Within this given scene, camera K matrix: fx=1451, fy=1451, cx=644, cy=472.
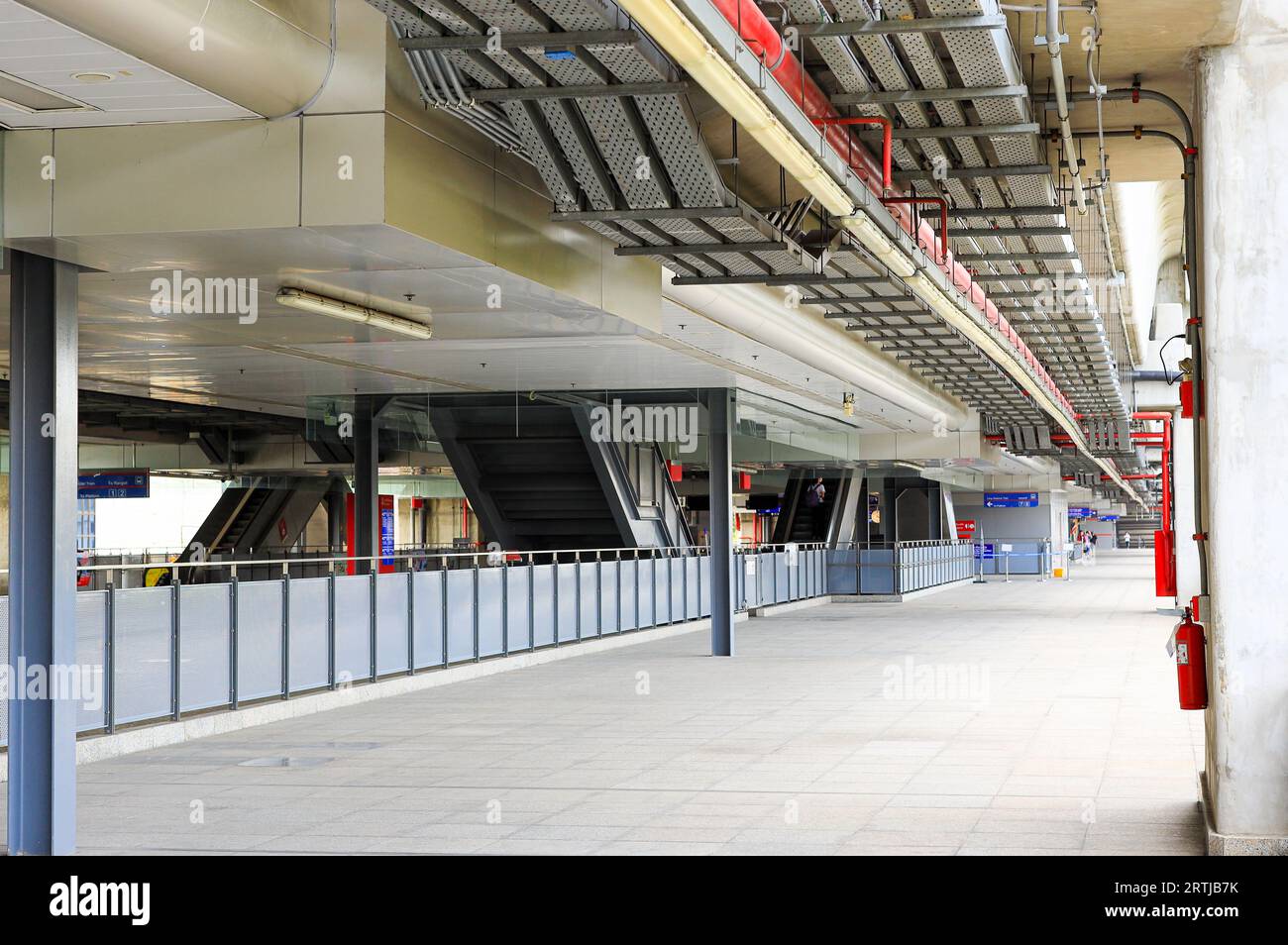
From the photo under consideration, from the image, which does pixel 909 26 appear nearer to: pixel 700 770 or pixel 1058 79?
pixel 1058 79

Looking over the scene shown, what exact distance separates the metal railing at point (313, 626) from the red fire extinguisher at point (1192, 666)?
6942 mm

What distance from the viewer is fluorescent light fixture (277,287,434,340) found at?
923cm

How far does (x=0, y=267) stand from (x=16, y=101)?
1.56 m

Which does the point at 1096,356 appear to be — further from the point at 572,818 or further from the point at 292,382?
the point at 572,818

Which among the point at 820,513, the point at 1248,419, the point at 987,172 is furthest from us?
the point at 820,513

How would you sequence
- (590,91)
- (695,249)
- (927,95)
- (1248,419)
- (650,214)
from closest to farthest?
1. (1248,419)
2. (590,91)
3. (927,95)
4. (650,214)
5. (695,249)

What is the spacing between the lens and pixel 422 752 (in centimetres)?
1048

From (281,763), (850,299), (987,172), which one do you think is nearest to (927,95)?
(987,172)

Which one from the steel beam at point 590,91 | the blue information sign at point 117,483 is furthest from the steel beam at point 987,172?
the blue information sign at point 117,483

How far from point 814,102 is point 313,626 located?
754cm

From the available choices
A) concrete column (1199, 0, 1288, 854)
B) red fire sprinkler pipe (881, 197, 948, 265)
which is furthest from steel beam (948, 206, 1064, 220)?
concrete column (1199, 0, 1288, 854)

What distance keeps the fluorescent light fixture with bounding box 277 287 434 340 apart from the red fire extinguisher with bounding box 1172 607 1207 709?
563 cm

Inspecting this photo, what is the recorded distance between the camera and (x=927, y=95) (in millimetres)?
7188
